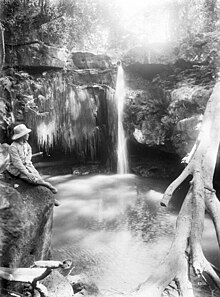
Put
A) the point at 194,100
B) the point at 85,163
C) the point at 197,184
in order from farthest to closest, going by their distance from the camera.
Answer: the point at 85,163, the point at 194,100, the point at 197,184

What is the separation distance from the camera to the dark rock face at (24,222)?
12.5 feet

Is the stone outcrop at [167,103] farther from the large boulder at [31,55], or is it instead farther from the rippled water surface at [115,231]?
the large boulder at [31,55]

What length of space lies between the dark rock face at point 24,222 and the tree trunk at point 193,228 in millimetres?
1900

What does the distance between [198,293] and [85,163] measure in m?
10.9

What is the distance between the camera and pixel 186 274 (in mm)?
2826

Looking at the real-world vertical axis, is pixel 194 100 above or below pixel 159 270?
above

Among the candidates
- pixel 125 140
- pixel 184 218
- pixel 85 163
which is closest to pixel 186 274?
pixel 184 218

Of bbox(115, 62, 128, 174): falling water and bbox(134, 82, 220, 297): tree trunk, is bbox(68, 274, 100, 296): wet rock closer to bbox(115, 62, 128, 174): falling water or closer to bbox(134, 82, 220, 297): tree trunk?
bbox(134, 82, 220, 297): tree trunk

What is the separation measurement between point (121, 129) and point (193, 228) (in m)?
11.0

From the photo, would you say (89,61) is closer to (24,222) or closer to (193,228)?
(24,222)

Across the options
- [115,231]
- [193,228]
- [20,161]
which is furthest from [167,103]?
[193,228]

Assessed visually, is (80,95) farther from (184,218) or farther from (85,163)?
(184,218)

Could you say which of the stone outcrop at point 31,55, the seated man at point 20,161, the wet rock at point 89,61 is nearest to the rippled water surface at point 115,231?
the seated man at point 20,161

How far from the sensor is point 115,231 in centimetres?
781
